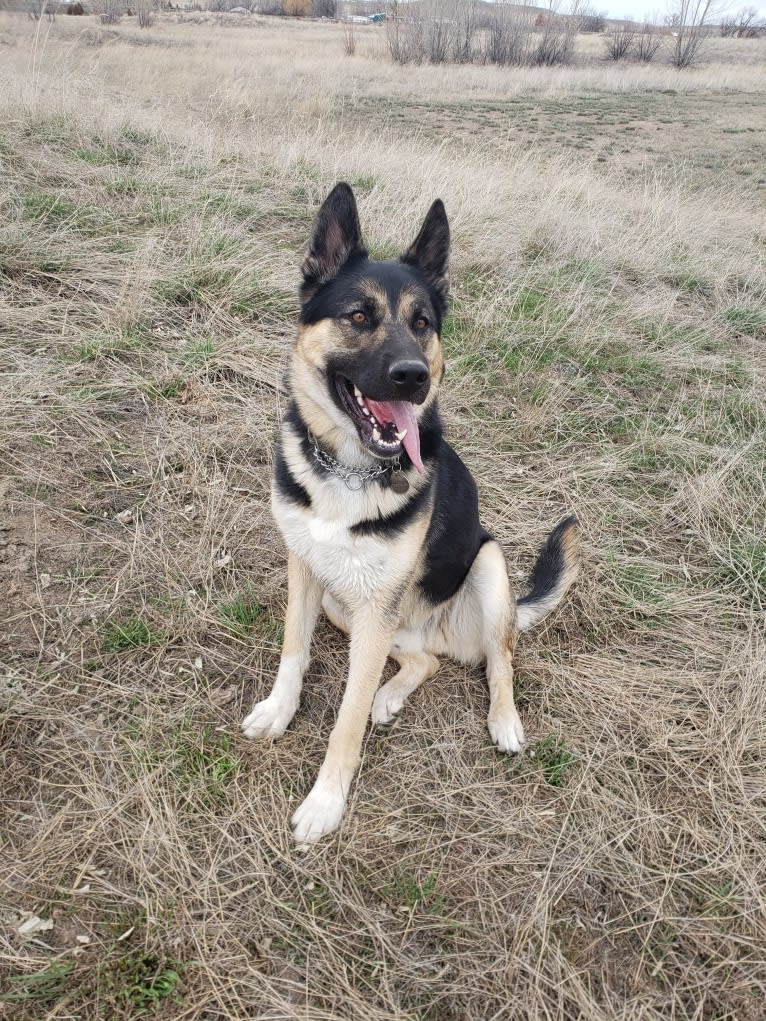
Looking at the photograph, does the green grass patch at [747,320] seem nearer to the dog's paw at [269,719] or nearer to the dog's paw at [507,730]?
the dog's paw at [507,730]

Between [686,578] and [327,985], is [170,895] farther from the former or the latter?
[686,578]

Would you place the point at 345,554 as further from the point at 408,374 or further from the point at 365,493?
the point at 408,374

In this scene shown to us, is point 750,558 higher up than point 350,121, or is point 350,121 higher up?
point 350,121

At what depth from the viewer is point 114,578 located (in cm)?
307

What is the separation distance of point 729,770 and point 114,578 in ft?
9.37

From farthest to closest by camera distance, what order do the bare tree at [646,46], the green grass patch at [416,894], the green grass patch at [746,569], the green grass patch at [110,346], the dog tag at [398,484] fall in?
1. the bare tree at [646,46]
2. the green grass patch at [110,346]
3. the green grass patch at [746,569]
4. the dog tag at [398,484]
5. the green grass patch at [416,894]

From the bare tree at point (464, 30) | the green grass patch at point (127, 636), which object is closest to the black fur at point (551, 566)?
the green grass patch at point (127, 636)

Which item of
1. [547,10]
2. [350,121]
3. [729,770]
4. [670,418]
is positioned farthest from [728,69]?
[729,770]

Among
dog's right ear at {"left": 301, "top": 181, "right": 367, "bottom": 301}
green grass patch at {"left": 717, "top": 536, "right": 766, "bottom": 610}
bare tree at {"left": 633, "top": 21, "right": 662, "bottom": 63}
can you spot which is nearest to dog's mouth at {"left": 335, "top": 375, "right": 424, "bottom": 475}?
dog's right ear at {"left": 301, "top": 181, "right": 367, "bottom": 301}

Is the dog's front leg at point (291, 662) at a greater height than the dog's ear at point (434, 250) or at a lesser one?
lesser

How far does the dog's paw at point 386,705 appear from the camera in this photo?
2818mm

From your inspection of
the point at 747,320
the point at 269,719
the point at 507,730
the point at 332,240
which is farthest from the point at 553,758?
the point at 747,320

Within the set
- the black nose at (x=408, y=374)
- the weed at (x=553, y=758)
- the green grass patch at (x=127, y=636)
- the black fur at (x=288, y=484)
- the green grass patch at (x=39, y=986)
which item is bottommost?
the weed at (x=553, y=758)

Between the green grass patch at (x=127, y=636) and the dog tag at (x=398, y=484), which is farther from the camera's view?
the green grass patch at (x=127, y=636)
